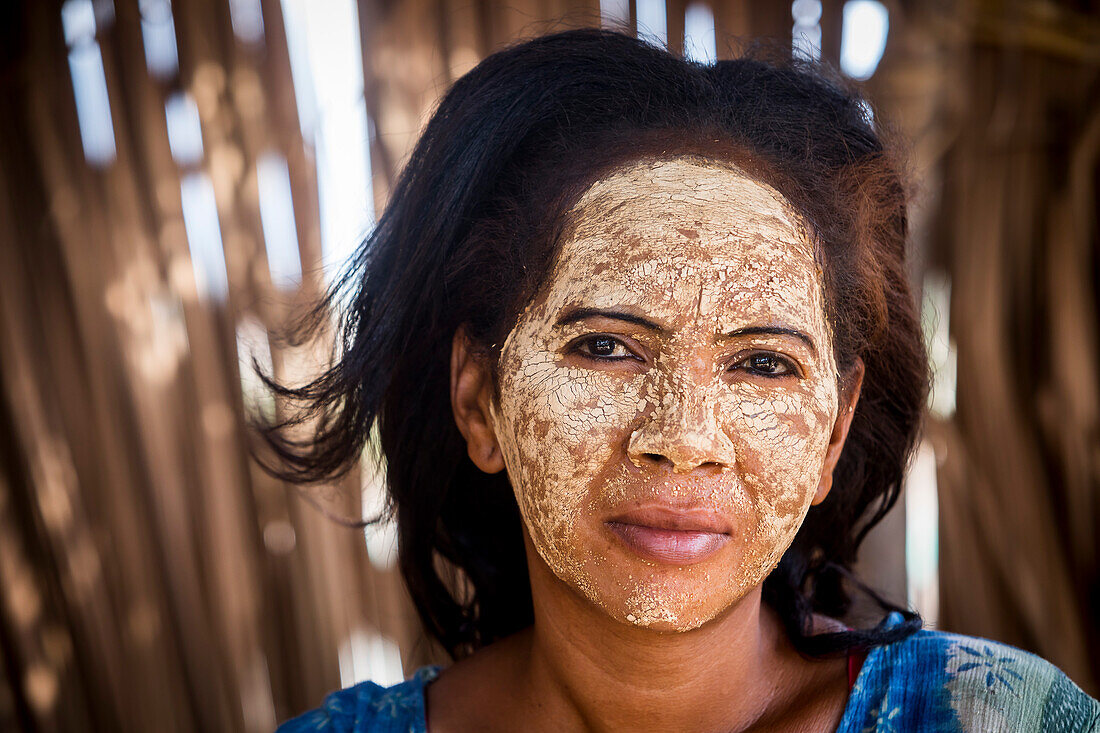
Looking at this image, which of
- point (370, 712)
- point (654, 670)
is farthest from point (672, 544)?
point (370, 712)

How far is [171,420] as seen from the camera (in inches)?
97.2

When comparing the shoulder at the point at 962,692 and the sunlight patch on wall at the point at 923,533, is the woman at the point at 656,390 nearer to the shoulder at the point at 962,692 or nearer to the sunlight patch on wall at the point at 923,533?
the shoulder at the point at 962,692

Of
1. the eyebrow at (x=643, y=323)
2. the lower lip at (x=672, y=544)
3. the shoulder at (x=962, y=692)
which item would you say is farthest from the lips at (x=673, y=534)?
the shoulder at (x=962, y=692)

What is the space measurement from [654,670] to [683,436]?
1.36 ft

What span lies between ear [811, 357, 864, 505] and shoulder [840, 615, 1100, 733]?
0.90 feet

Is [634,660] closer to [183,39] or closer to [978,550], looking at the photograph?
[978,550]

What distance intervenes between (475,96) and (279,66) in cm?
96

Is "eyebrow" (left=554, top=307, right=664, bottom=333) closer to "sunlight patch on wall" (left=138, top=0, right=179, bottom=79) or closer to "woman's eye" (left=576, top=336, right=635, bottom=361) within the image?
"woman's eye" (left=576, top=336, right=635, bottom=361)

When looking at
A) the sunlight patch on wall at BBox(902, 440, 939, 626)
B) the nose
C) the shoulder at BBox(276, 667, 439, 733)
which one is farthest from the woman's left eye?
the sunlight patch on wall at BBox(902, 440, 939, 626)

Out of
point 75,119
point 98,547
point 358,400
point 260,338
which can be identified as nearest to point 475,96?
point 358,400

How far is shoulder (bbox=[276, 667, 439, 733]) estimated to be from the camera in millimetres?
1691

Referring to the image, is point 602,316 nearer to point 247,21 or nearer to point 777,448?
point 777,448

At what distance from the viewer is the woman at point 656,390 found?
1389mm

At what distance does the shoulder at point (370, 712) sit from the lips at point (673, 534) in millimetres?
613
